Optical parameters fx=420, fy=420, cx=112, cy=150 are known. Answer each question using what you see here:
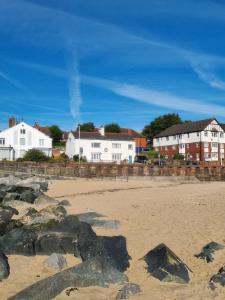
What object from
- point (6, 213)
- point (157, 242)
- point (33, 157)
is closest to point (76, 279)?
point (157, 242)

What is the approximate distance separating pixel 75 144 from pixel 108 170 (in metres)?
33.9

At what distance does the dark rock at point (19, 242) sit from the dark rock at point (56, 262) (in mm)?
754

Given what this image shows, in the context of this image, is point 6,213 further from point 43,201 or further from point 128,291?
point 128,291

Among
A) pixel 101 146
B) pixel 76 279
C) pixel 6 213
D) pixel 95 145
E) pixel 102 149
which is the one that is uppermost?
pixel 95 145

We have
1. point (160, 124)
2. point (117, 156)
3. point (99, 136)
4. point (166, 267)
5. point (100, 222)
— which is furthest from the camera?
point (160, 124)

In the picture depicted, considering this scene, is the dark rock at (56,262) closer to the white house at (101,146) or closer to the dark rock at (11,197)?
the dark rock at (11,197)

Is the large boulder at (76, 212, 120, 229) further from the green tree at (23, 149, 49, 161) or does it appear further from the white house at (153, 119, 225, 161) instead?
the white house at (153, 119, 225, 161)

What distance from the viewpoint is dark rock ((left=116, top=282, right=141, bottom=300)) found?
25.2ft

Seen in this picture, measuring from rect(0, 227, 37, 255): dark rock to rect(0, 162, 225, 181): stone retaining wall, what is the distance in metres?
33.7

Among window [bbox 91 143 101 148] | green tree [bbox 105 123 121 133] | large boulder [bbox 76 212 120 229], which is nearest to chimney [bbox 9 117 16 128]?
window [bbox 91 143 101 148]

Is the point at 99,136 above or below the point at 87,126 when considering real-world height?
below

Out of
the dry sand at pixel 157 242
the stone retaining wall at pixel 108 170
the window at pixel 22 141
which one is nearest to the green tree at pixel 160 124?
the window at pixel 22 141

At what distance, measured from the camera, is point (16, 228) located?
37.9ft

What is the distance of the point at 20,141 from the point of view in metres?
77.2
